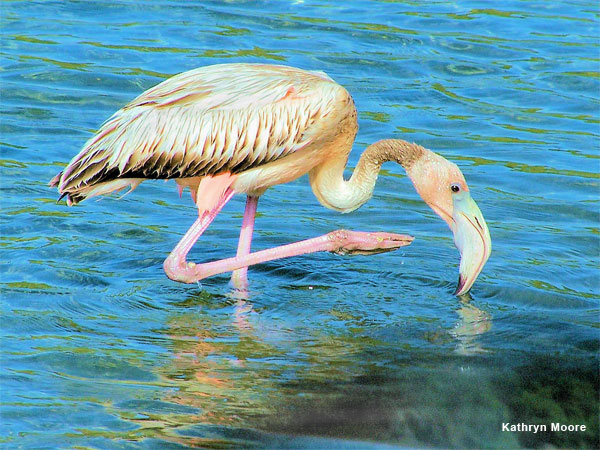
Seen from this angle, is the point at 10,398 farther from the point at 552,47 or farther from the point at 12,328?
the point at 552,47

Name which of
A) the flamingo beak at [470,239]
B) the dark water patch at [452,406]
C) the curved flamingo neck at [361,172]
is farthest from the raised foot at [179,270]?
the flamingo beak at [470,239]

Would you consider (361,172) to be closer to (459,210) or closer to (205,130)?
(459,210)

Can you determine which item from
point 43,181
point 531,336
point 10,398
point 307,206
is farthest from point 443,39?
point 10,398

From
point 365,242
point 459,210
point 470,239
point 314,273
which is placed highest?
point 459,210

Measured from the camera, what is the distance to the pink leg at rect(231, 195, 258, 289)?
28.3 ft

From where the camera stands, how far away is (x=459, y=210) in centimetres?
813

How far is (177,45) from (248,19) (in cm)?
155

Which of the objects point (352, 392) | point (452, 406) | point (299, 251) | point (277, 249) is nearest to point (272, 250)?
point (277, 249)

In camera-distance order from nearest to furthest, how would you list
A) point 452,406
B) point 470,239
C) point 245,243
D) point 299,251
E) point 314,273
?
1. point 452,406
2. point 470,239
3. point 299,251
4. point 245,243
5. point 314,273

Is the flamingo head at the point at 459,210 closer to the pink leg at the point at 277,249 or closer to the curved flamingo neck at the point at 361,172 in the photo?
the curved flamingo neck at the point at 361,172

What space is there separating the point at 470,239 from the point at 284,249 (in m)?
1.42

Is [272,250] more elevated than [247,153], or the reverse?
[247,153]

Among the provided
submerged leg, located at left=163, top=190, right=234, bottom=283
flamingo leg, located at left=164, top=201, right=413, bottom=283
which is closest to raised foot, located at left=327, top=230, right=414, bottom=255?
flamingo leg, located at left=164, top=201, right=413, bottom=283

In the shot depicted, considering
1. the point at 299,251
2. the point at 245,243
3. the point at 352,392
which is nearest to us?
the point at 352,392
